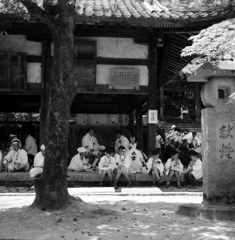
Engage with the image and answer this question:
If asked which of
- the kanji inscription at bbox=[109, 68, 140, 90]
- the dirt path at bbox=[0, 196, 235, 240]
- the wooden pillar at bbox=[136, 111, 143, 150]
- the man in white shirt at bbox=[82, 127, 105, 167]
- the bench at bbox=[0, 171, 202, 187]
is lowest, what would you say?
the dirt path at bbox=[0, 196, 235, 240]

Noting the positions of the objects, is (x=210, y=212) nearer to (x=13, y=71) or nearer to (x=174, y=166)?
(x=174, y=166)

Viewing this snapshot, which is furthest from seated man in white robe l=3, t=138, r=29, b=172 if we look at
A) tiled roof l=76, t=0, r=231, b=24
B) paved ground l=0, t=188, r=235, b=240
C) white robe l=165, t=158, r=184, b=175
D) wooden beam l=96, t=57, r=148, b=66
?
tiled roof l=76, t=0, r=231, b=24

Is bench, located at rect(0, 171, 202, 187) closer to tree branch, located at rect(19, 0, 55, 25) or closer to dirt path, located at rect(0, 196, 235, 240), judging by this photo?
dirt path, located at rect(0, 196, 235, 240)

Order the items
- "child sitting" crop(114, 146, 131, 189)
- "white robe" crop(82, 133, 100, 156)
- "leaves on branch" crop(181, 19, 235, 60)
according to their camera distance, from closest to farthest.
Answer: "leaves on branch" crop(181, 19, 235, 60) < "child sitting" crop(114, 146, 131, 189) < "white robe" crop(82, 133, 100, 156)

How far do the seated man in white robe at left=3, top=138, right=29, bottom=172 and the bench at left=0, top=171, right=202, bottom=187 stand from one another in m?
0.44

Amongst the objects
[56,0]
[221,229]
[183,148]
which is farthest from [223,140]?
[183,148]

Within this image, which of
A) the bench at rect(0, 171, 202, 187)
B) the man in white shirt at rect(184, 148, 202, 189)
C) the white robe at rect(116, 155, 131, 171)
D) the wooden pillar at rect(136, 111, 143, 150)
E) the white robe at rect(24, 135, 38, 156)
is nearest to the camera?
the bench at rect(0, 171, 202, 187)

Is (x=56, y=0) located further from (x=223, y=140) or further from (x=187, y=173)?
(x=187, y=173)

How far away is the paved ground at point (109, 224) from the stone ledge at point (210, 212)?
0.16 metres

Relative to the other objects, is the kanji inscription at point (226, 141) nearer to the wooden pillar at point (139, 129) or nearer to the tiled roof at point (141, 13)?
the tiled roof at point (141, 13)

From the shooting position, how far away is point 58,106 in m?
7.19

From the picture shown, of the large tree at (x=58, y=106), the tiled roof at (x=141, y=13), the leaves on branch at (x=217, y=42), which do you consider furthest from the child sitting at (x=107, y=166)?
the leaves on branch at (x=217, y=42)

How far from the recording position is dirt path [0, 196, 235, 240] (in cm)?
562

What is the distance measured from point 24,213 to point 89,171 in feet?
17.2
